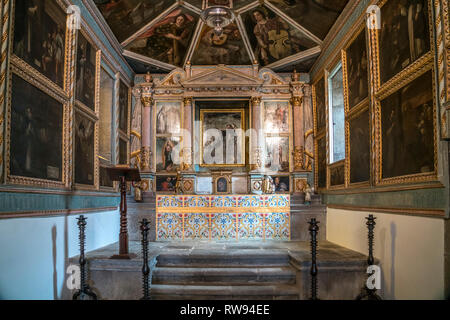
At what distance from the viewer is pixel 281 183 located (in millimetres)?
11312

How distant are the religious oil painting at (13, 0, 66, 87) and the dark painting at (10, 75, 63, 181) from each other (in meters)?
0.44

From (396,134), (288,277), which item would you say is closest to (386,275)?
(288,277)

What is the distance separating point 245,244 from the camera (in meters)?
8.09

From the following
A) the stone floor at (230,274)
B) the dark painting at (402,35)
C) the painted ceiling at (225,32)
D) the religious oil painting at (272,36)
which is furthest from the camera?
the religious oil painting at (272,36)

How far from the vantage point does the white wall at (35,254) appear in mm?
4545

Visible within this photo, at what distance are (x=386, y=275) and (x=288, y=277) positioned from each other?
1.55 m

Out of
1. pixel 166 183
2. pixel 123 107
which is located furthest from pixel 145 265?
pixel 123 107

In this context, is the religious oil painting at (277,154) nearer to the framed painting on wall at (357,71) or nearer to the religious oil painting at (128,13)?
the framed painting on wall at (357,71)

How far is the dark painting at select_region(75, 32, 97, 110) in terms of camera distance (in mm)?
A: 7422

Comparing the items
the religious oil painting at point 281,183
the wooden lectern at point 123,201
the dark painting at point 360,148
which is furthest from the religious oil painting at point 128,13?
the religious oil painting at point 281,183

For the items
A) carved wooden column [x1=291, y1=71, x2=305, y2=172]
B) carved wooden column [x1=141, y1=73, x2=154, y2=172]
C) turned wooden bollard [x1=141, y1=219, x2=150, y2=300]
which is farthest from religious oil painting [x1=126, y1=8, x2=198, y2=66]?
turned wooden bollard [x1=141, y1=219, x2=150, y2=300]

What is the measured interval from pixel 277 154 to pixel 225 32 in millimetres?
4067

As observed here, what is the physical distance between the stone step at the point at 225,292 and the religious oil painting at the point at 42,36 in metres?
4.05

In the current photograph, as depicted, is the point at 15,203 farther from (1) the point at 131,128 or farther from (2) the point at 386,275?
(1) the point at 131,128
